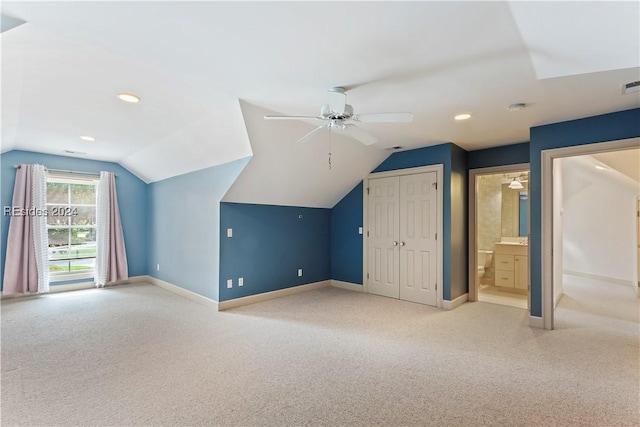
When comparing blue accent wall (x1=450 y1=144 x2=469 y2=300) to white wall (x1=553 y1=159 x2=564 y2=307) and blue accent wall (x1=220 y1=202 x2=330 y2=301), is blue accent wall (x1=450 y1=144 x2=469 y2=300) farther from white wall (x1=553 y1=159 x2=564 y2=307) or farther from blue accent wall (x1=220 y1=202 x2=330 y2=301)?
blue accent wall (x1=220 y1=202 x2=330 y2=301)

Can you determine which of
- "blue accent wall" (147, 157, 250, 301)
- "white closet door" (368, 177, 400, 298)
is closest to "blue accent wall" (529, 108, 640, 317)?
"white closet door" (368, 177, 400, 298)

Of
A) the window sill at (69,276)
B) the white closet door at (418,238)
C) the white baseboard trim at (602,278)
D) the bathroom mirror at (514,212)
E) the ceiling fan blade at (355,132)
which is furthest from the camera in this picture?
the bathroom mirror at (514,212)

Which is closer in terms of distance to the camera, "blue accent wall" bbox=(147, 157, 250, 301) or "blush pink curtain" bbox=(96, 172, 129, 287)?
"blue accent wall" bbox=(147, 157, 250, 301)

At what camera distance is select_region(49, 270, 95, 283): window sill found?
546 cm

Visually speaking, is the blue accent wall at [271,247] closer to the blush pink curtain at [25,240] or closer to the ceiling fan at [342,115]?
the ceiling fan at [342,115]

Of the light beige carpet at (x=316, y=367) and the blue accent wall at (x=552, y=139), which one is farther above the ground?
the blue accent wall at (x=552, y=139)

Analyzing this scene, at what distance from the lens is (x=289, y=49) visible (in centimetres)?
214

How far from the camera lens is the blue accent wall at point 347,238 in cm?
571

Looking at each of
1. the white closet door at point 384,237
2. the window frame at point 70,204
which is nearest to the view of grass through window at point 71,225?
the window frame at point 70,204

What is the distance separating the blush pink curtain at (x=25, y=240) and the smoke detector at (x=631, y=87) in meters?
7.86

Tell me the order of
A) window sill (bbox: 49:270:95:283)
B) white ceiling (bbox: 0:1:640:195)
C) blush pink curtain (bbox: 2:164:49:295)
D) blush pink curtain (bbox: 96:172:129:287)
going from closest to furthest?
white ceiling (bbox: 0:1:640:195) < blush pink curtain (bbox: 2:164:49:295) < window sill (bbox: 49:270:95:283) < blush pink curtain (bbox: 96:172:129:287)

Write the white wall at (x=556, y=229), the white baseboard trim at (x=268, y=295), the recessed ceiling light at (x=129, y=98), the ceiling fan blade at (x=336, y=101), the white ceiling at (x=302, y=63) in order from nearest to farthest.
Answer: the white ceiling at (x=302, y=63), the ceiling fan blade at (x=336, y=101), the recessed ceiling light at (x=129, y=98), the white wall at (x=556, y=229), the white baseboard trim at (x=268, y=295)

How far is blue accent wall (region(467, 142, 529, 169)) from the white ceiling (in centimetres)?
72

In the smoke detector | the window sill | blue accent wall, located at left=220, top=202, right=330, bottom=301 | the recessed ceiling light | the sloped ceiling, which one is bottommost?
the window sill
